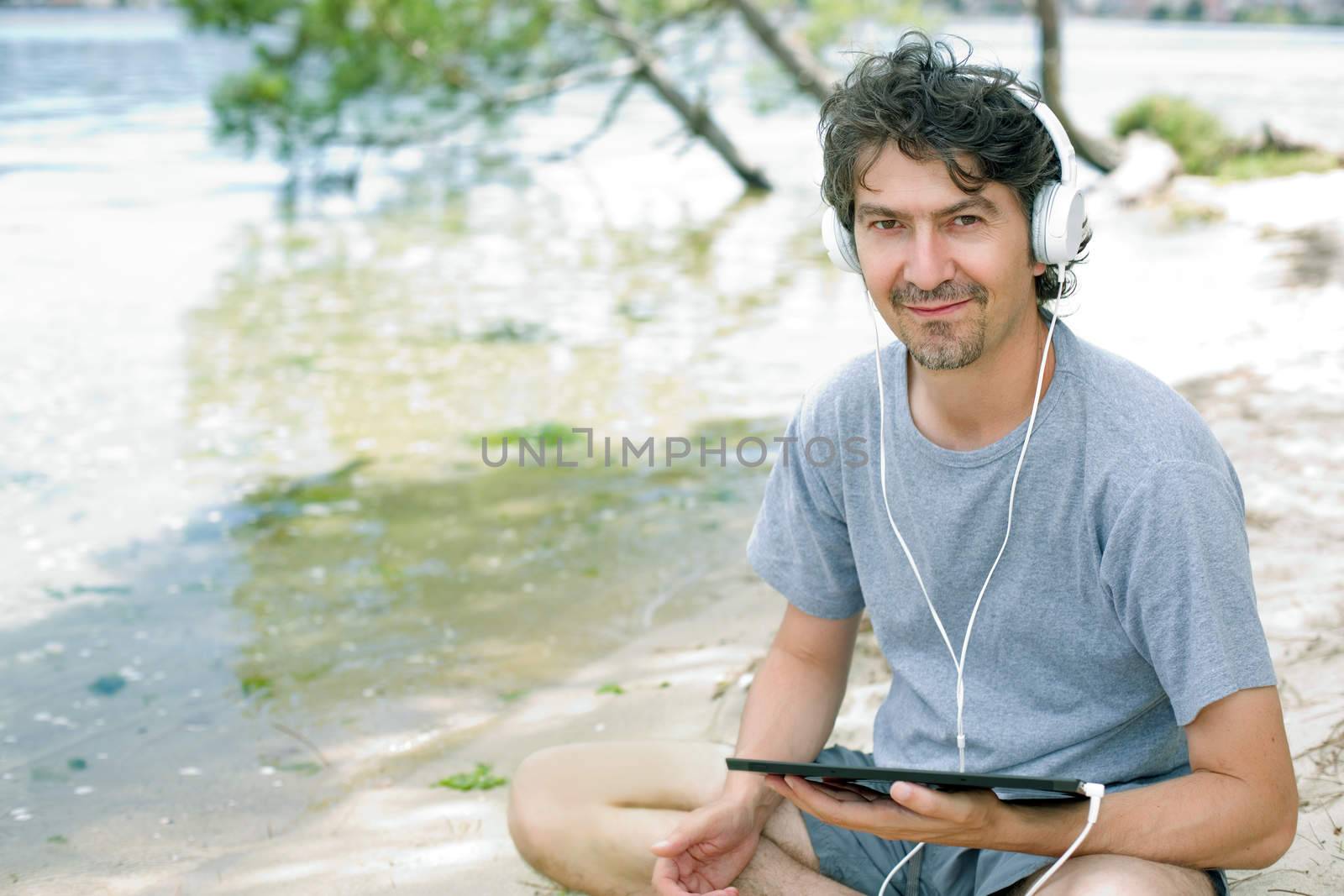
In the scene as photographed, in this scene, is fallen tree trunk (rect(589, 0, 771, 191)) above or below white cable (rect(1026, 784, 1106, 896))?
above

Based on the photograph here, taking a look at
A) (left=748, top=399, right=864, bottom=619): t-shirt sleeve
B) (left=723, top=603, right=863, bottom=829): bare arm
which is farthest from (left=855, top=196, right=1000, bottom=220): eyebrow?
(left=723, top=603, right=863, bottom=829): bare arm

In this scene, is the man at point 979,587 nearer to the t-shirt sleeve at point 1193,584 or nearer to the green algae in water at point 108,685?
the t-shirt sleeve at point 1193,584

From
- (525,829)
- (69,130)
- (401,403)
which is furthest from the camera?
(69,130)

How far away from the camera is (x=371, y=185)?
15.3 m

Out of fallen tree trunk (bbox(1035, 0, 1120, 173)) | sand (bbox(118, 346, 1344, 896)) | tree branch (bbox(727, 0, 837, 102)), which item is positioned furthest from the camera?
tree branch (bbox(727, 0, 837, 102))

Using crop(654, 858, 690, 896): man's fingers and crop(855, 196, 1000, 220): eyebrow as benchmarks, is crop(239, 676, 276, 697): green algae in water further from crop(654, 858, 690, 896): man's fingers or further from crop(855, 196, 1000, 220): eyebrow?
crop(855, 196, 1000, 220): eyebrow

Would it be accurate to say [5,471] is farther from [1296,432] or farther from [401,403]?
[1296,432]

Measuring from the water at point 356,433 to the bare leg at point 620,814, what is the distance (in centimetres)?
87

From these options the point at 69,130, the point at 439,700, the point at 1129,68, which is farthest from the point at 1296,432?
the point at 1129,68

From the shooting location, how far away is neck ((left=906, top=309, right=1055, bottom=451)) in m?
1.85

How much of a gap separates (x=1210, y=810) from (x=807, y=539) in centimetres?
71

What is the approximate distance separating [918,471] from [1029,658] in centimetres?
30

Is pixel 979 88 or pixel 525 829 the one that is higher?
pixel 979 88

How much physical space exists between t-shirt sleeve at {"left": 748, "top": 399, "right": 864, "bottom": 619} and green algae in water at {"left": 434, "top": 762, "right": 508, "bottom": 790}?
41.9 inches
